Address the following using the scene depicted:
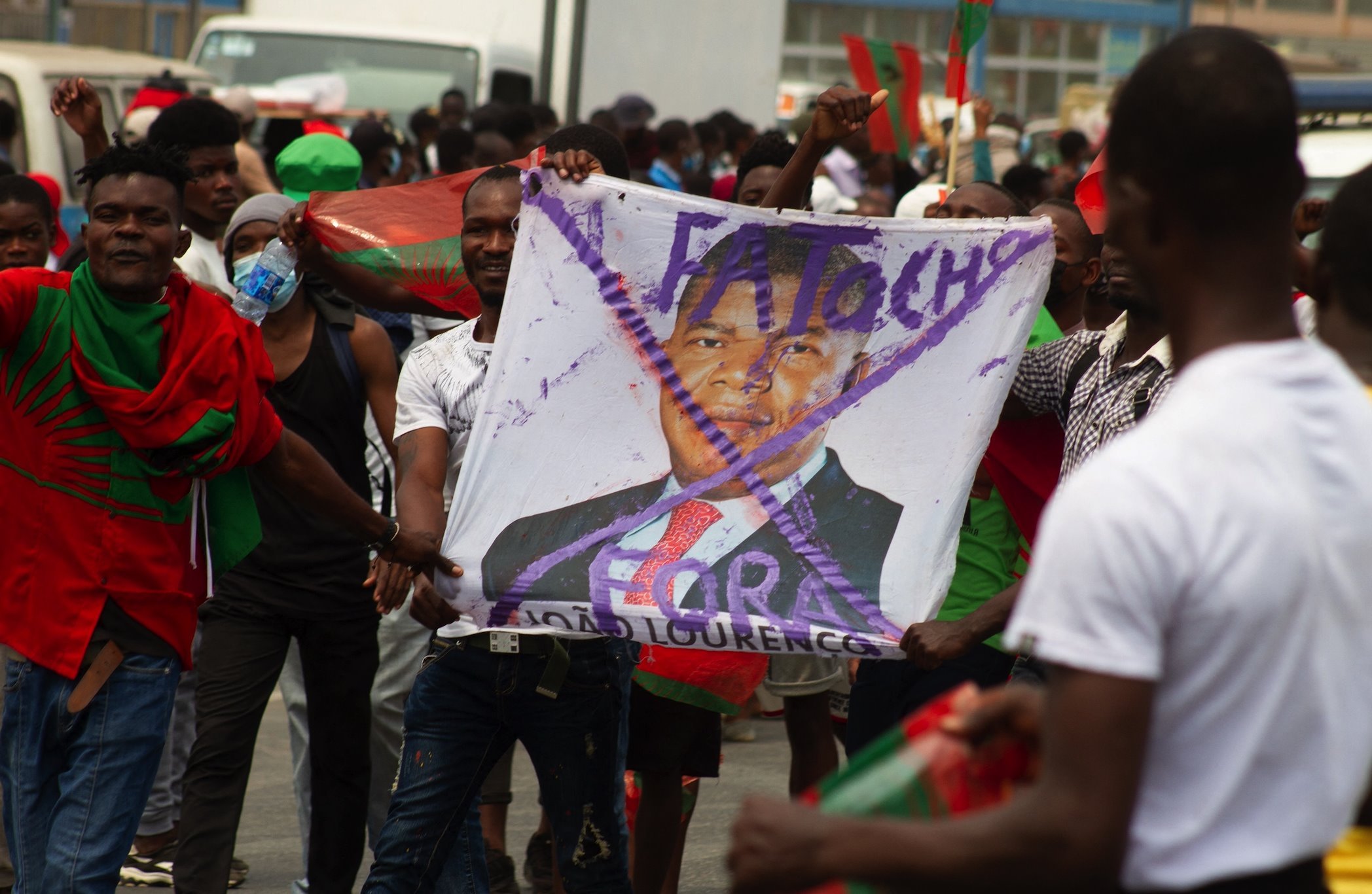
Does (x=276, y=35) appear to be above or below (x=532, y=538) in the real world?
above

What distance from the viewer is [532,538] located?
371 centimetres

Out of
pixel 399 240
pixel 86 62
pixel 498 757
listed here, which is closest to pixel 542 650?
pixel 498 757

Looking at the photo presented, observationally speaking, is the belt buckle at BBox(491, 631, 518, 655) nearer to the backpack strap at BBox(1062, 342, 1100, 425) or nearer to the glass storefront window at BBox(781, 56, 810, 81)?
the backpack strap at BBox(1062, 342, 1100, 425)

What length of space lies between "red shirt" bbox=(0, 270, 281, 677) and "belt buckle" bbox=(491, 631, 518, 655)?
2.35ft

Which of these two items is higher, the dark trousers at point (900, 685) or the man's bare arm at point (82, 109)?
the man's bare arm at point (82, 109)

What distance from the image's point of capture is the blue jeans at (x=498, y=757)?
373cm

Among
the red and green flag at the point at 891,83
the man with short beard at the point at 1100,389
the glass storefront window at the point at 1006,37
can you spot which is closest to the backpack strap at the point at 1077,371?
the man with short beard at the point at 1100,389

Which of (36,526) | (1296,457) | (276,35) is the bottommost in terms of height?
(36,526)

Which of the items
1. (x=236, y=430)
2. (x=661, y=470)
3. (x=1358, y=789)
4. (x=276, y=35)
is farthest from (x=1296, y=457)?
(x=276, y=35)

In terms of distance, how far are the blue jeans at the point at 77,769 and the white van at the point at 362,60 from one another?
9.99 meters

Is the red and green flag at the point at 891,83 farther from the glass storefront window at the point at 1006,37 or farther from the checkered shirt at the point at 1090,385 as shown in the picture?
the glass storefront window at the point at 1006,37

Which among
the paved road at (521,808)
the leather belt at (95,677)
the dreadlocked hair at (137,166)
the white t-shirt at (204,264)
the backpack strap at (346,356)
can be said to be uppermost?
the dreadlocked hair at (137,166)

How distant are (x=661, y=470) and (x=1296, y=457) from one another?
2.17 metres

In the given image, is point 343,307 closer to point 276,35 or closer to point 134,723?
point 134,723
